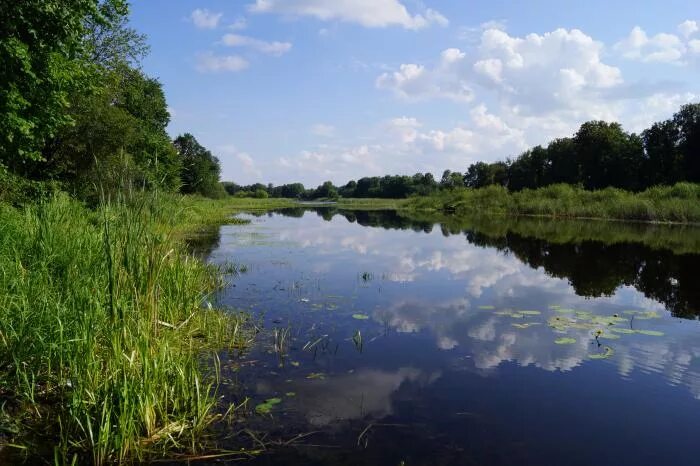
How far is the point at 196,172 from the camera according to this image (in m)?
75.6

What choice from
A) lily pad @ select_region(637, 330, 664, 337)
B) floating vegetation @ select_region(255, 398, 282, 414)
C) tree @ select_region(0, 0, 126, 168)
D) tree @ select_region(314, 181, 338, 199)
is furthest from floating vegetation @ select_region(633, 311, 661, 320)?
tree @ select_region(314, 181, 338, 199)

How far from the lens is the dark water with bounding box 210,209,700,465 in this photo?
5207 millimetres

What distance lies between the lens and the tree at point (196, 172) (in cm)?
7229

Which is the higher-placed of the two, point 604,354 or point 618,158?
point 618,158

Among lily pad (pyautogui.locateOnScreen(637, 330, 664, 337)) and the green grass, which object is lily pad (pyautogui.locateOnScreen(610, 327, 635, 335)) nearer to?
lily pad (pyautogui.locateOnScreen(637, 330, 664, 337))

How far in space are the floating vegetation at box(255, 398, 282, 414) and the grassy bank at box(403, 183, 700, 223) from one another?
4608cm

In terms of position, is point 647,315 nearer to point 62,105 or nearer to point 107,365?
point 107,365

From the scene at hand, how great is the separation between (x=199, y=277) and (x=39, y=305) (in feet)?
19.0

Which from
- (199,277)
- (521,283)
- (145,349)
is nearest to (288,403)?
(145,349)

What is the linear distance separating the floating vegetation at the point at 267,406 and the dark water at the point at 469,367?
0.15ft

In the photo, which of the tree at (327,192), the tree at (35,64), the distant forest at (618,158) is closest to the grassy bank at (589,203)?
the distant forest at (618,158)

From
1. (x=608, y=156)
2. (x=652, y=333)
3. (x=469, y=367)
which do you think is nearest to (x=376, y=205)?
(x=608, y=156)

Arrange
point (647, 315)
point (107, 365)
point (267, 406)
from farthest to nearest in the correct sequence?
point (647, 315) → point (267, 406) → point (107, 365)

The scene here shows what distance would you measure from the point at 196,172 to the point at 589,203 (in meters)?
58.8
